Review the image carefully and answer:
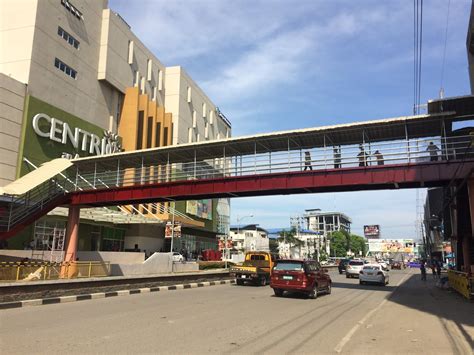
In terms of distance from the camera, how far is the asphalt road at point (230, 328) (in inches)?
317

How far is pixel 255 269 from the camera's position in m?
26.0

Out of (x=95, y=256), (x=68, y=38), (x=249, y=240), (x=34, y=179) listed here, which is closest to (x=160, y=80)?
(x=68, y=38)

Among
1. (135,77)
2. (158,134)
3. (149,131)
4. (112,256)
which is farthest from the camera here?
(158,134)

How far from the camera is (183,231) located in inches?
2373

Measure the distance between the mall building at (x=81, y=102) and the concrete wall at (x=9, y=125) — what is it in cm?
8

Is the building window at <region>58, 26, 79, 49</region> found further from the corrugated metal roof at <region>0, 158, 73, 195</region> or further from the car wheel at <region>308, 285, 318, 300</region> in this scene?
the car wheel at <region>308, 285, 318, 300</region>

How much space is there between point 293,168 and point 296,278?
772cm

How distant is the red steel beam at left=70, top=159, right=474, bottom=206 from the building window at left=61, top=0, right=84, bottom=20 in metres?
21.2

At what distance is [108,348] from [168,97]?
58.8 m

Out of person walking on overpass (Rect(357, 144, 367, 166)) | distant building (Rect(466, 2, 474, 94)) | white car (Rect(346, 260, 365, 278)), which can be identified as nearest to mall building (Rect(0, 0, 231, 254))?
white car (Rect(346, 260, 365, 278))

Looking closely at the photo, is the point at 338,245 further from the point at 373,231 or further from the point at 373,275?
the point at 373,275

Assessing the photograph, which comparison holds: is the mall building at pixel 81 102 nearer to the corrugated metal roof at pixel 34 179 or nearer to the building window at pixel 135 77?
the building window at pixel 135 77

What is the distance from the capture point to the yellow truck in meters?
26.1

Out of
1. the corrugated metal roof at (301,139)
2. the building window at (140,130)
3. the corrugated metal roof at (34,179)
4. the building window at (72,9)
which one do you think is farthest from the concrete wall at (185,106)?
the corrugated metal roof at (34,179)
